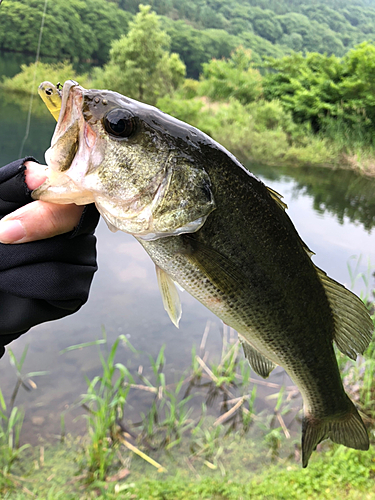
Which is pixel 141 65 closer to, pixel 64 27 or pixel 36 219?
pixel 64 27

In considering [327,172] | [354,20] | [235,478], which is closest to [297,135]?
[327,172]

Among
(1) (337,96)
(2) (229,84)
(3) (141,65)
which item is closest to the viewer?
(3) (141,65)

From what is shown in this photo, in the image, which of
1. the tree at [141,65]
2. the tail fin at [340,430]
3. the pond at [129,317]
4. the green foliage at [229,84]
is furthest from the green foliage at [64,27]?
the tail fin at [340,430]

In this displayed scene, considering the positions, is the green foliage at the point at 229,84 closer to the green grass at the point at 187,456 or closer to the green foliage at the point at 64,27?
the green foliage at the point at 64,27

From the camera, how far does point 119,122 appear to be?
46.2 inches

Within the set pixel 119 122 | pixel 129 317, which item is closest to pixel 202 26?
pixel 129 317

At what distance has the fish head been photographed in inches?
44.2

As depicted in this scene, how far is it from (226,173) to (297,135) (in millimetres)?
16438

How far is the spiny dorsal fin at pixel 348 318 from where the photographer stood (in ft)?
5.00

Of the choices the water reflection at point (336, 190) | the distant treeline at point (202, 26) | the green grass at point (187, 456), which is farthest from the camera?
the distant treeline at point (202, 26)

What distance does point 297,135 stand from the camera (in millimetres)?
16375

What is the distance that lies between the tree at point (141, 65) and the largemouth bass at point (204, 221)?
55.1 feet

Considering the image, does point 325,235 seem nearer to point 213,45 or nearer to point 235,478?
point 235,478

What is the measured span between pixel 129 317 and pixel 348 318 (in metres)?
5.19
